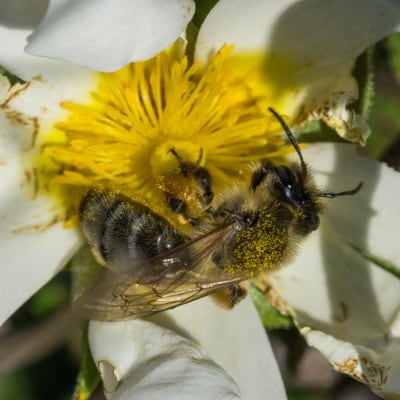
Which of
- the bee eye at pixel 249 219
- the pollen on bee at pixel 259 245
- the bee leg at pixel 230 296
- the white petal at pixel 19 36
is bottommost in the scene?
the bee leg at pixel 230 296

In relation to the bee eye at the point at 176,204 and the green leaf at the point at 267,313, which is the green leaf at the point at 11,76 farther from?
the green leaf at the point at 267,313

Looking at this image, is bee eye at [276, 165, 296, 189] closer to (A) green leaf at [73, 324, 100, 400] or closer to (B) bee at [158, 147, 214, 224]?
(B) bee at [158, 147, 214, 224]

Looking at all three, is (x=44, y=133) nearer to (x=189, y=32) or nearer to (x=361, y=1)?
(x=189, y=32)

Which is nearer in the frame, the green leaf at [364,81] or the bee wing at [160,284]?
the bee wing at [160,284]

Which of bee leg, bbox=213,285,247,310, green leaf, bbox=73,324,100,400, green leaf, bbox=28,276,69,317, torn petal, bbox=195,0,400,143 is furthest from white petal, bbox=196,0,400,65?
green leaf, bbox=28,276,69,317

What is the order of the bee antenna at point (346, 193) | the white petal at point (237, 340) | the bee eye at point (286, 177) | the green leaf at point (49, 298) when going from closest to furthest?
the bee eye at point (286, 177) → the bee antenna at point (346, 193) → the white petal at point (237, 340) → the green leaf at point (49, 298)

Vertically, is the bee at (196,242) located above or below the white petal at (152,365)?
above

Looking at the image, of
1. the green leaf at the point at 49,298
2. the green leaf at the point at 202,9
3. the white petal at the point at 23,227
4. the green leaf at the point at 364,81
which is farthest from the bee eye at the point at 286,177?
the green leaf at the point at 49,298
